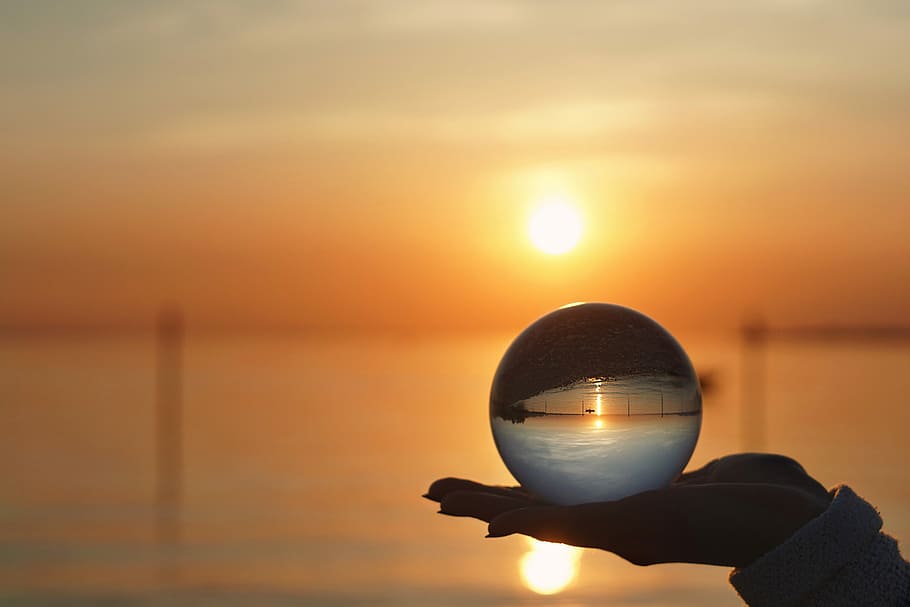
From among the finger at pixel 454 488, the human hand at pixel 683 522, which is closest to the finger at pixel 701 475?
the finger at pixel 454 488

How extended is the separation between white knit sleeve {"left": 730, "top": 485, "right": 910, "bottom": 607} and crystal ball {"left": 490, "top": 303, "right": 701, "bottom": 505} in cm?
128

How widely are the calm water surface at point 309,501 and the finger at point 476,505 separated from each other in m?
1.84

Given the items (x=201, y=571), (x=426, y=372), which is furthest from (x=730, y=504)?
(x=426, y=372)

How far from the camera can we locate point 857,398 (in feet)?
257

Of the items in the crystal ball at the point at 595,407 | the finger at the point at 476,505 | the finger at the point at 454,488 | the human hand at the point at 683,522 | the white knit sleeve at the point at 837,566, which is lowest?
the white knit sleeve at the point at 837,566

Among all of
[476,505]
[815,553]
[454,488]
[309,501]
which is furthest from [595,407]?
[309,501]

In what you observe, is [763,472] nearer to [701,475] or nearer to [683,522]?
[701,475]

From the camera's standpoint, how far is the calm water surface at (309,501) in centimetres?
2309

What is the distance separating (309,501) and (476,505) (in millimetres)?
31034

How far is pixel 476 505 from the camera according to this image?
Result: 13.3 feet

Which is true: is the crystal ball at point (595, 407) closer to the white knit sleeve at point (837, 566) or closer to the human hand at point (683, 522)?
the human hand at point (683, 522)

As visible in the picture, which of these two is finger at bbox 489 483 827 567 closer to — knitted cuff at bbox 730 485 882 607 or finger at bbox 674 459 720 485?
knitted cuff at bbox 730 485 882 607

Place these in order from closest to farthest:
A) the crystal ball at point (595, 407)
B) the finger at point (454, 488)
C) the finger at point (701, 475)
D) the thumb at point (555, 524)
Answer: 1. the thumb at point (555, 524)
2. the finger at point (454, 488)
3. the finger at point (701, 475)
4. the crystal ball at point (595, 407)

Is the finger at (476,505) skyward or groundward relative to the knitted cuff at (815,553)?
skyward
